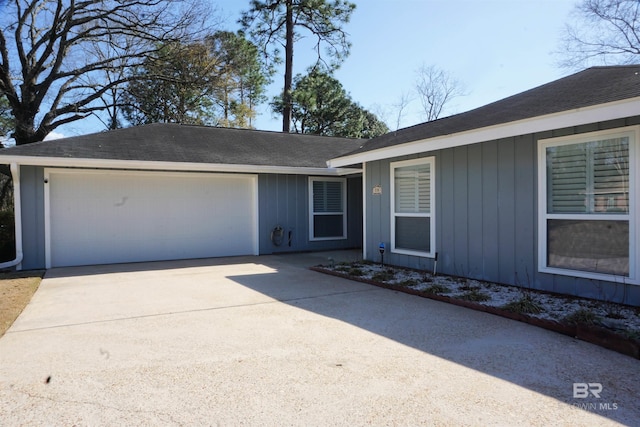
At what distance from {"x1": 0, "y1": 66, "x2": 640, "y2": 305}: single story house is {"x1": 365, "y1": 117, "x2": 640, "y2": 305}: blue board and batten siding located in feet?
0.06

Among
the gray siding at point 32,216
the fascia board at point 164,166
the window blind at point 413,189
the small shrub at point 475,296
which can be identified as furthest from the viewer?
the gray siding at point 32,216

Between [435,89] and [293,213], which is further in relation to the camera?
[435,89]

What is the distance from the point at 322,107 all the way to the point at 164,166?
16.0m

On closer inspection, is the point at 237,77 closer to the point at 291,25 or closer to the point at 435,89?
the point at 291,25

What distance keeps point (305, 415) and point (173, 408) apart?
32.6 inches

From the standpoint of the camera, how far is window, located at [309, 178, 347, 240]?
11.1 metres

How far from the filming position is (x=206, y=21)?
17531 mm

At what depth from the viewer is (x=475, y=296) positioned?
17.1 feet

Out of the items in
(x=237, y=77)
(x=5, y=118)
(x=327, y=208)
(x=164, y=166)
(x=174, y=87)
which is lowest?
(x=327, y=208)

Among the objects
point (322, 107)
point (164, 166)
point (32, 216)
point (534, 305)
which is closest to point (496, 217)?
point (534, 305)

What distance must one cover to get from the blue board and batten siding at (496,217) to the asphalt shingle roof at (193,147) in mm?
4283

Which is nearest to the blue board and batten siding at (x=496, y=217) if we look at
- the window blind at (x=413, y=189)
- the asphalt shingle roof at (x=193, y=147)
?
the window blind at (x=413, y=189)

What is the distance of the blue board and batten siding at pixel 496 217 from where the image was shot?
17.0 ft

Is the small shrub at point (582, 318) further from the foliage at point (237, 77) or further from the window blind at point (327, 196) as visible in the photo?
the foliage at point (237, 77)
